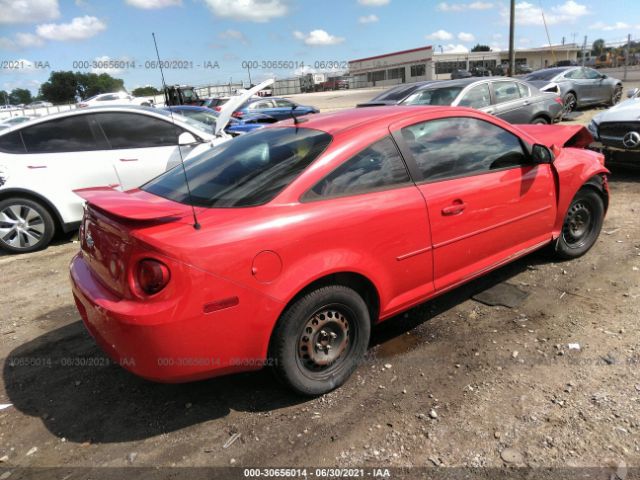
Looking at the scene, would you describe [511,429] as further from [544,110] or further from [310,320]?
[544,110]

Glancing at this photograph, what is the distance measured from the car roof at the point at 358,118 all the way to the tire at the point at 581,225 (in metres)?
1.61

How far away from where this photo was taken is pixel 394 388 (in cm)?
284

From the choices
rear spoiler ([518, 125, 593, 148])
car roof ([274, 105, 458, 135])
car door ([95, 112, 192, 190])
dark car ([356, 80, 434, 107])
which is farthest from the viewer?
dark car ([356, 80, 434, 107])

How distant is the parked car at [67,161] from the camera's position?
569 cm

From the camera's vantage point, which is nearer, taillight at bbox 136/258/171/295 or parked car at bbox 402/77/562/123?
taillight at bbox 136/258/171/295

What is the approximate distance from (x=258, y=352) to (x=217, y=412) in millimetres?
572

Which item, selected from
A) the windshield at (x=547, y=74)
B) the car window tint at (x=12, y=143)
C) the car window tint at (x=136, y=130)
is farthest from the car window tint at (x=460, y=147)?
the windshield at (x=547, y=74)

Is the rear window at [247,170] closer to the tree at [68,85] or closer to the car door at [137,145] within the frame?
the car door at [137,145]

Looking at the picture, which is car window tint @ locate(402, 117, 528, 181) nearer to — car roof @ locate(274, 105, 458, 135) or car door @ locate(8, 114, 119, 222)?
car roof @ locate(274, 105, 458, 135)

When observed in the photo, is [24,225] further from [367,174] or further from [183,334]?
[367,174]

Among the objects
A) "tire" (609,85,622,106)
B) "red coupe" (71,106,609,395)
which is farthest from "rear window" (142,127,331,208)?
"tire" (609,85,622,106)

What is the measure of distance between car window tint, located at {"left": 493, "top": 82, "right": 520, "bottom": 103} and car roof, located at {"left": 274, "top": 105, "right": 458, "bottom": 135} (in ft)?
20.9

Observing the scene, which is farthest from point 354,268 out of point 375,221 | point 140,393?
point 140,393

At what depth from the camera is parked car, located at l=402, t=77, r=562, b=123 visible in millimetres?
8742
